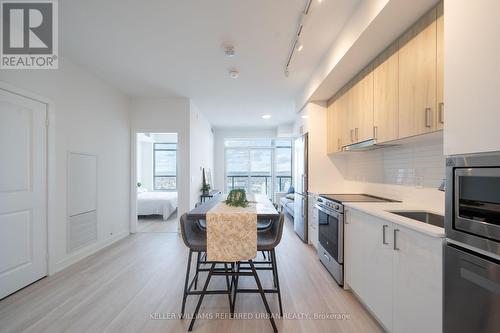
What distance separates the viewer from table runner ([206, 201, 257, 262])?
1.89 m

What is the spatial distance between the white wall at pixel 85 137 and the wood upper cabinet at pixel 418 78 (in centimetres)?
372

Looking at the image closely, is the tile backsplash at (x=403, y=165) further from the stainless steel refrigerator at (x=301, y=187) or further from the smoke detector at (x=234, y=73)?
the smoke detector at (x=234, y=73)

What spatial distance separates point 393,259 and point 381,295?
Result: 0.36m

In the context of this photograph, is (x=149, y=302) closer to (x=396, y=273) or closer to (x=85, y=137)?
(x=396, y=273)

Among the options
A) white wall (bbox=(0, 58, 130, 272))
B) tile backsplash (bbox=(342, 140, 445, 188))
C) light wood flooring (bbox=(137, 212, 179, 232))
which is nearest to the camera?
tile backsplash (bbox=(342, 140, 445, 188))

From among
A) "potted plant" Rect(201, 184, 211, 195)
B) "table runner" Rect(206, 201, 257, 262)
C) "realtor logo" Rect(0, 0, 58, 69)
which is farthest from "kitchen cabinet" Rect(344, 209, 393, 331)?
"potted plant" Rect(201, 184, 211, 195)

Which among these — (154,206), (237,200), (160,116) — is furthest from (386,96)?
(154,206)

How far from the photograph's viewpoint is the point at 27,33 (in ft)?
7.86

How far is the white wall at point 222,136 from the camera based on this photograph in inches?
313

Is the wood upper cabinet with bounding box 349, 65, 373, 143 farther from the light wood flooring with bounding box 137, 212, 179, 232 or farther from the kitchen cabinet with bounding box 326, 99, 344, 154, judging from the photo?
the light wood flooring with bounding box 137, 212, 179, 232

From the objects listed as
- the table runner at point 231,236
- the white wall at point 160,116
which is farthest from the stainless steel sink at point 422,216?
the white wall at point 160,116

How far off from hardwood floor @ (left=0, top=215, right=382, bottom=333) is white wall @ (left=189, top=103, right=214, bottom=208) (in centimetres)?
194

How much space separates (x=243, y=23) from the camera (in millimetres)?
2291

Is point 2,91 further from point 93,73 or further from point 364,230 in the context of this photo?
point 364,230
